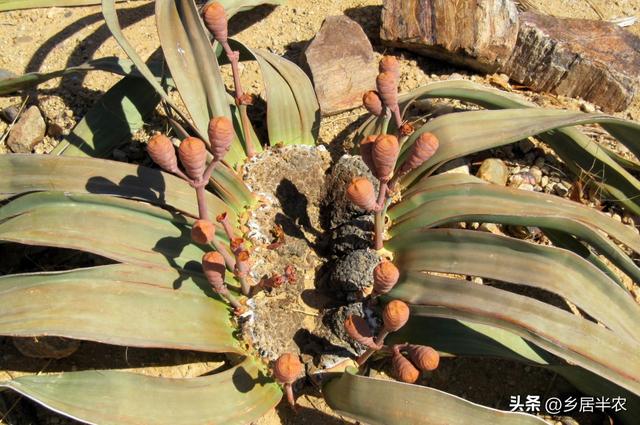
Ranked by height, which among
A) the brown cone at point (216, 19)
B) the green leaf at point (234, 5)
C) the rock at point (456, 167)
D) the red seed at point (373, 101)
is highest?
the brown cone at point (216, 19)

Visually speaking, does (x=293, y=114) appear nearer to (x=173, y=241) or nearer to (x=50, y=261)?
(x=173, y=241)

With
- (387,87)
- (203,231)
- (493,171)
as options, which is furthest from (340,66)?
(203,231)

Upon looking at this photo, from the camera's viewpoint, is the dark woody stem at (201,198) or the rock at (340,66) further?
the rock at (340,66)

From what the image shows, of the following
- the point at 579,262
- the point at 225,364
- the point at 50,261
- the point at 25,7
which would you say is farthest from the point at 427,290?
the point at 25,7

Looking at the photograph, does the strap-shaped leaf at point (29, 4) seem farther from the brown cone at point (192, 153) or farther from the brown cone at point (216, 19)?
the brown cone at point (192, 153)

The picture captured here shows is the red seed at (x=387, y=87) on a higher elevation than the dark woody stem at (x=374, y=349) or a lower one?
higher

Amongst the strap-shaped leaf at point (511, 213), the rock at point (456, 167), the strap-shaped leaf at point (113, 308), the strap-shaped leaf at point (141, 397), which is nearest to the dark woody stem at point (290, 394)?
the strap-shaped leaf at point (141, 397)

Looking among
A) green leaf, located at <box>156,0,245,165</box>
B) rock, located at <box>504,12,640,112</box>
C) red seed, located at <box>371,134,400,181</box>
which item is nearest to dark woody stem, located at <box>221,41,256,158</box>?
green leaf, located at <box>156,0,245,165</box>
